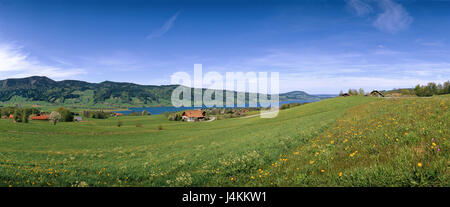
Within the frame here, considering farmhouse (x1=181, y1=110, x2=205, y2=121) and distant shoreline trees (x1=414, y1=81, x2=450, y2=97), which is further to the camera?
farmhouse (x1=181, y1=110, x2=205, y2=121)

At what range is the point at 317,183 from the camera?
491 centimetres

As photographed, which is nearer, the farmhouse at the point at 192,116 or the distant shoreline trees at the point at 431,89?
the distant shoreline trees at the point at 431,89

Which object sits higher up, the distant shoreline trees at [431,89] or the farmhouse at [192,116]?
the distant shoreline trees at [431,89]

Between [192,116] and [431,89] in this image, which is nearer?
[431,89]

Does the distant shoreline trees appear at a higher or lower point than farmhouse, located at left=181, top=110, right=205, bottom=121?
higher

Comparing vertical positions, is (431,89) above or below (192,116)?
above
